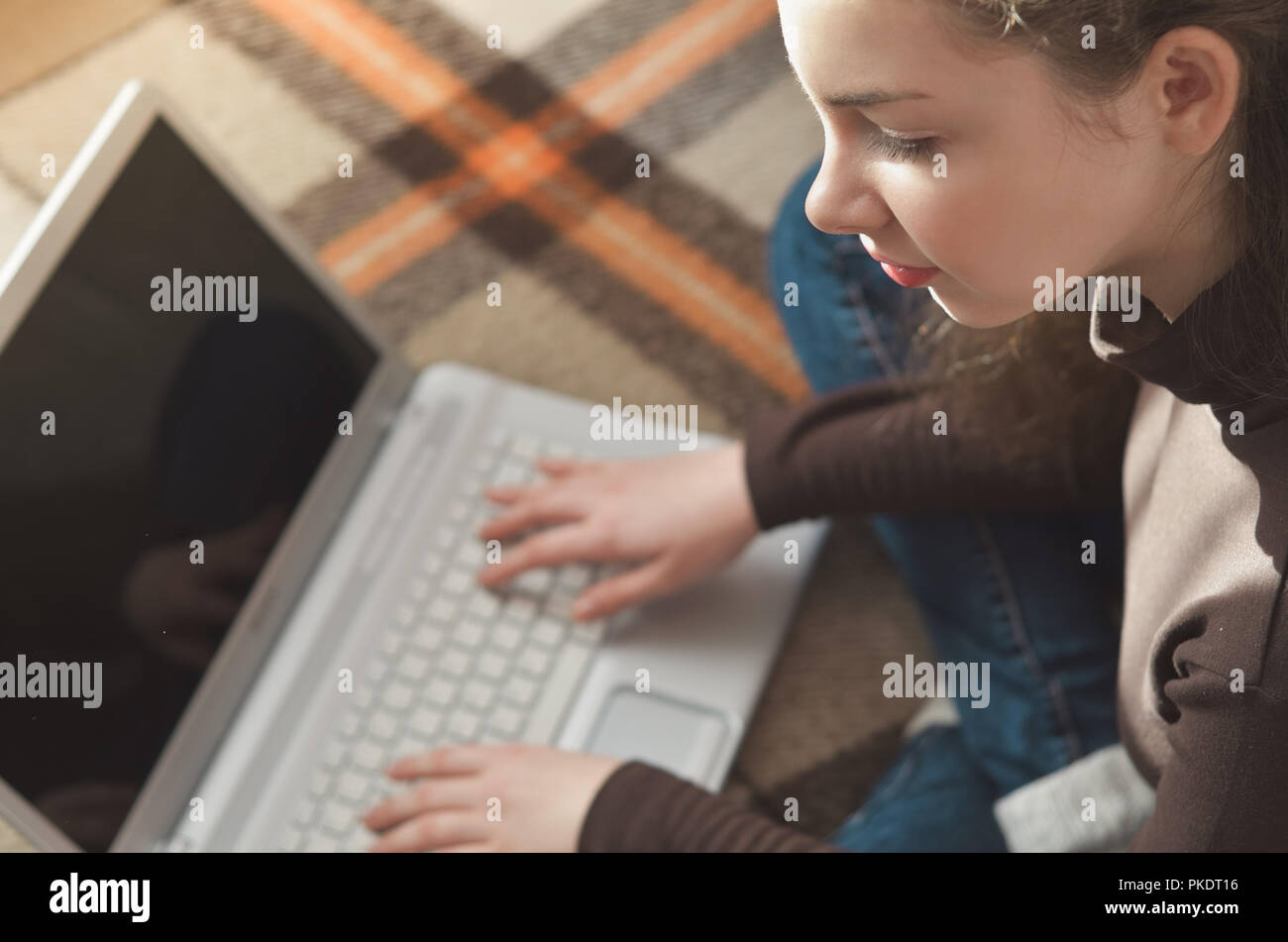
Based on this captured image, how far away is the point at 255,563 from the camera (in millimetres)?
Result: 671

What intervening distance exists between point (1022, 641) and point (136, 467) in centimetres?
52

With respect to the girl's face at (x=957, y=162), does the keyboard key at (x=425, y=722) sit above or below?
below

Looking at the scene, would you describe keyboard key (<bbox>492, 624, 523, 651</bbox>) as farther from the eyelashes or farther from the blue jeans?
the eyelashes

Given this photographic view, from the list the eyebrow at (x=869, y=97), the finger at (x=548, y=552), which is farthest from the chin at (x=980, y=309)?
the finger at (x=548, y=552)

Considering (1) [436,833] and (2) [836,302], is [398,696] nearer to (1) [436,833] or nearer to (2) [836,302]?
(1) [436,833]

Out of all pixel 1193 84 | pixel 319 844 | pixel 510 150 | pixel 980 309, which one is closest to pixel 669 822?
pixel 319 844

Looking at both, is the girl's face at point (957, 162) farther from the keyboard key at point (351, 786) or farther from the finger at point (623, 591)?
the keyboard key at point (351, 786)

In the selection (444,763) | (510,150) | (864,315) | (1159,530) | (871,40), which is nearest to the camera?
(871,40)

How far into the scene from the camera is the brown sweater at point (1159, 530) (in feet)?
1.50

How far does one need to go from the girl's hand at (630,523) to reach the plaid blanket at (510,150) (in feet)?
0.48

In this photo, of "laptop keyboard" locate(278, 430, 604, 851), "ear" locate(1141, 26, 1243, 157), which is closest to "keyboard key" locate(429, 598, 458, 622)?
"laptop keyboard" locate(278, 430, 604, 851)

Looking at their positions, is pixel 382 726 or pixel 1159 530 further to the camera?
pixel 382 726
